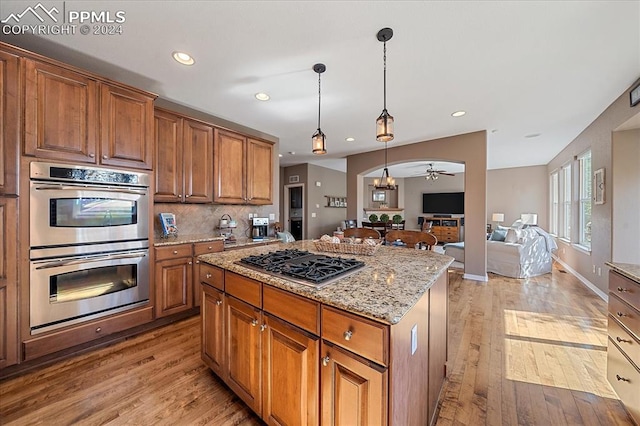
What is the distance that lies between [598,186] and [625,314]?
3111 mm

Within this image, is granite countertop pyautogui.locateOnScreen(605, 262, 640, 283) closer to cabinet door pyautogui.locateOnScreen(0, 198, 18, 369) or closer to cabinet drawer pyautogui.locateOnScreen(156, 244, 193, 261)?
cabinet drawer pyautogui.locateOnScreen(156, 244, 193, 261)

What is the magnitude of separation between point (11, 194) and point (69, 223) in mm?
364

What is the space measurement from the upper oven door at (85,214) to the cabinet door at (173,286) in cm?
41

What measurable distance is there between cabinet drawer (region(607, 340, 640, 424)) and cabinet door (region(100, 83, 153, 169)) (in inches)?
155

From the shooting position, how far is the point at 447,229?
8.95 meters

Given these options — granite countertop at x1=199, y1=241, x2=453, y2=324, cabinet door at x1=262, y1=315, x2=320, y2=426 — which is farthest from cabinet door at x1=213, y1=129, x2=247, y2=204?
cabinet door at x1=262, y1=315, x2=320, y2=426

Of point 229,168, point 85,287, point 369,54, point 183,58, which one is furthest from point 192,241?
point 369,54

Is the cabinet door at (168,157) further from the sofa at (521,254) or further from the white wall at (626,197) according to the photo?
the sofa at (521,254)

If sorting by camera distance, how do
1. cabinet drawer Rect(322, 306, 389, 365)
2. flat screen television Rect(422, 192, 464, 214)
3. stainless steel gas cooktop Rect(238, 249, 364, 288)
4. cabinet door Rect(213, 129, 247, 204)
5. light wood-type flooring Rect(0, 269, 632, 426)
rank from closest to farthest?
cabinet drawer Rect(322, 306, 389, 365)
stainless steel gas cooktop Rect(238, 249, 364, 288)
light wood-type flooring Rect(0, 269, 632, 426)
cabinet door Rect(213, 129, 247, 204)
flat screen television Rect(422, 192, 464, 214)

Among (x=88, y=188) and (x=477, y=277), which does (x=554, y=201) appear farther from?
(x=88, y=188)

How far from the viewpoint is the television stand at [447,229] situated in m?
8.84

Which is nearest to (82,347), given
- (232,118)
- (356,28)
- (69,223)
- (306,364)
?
(69,223)

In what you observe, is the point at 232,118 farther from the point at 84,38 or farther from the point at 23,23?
the point at 23,23

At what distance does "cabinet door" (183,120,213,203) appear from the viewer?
3010mm
